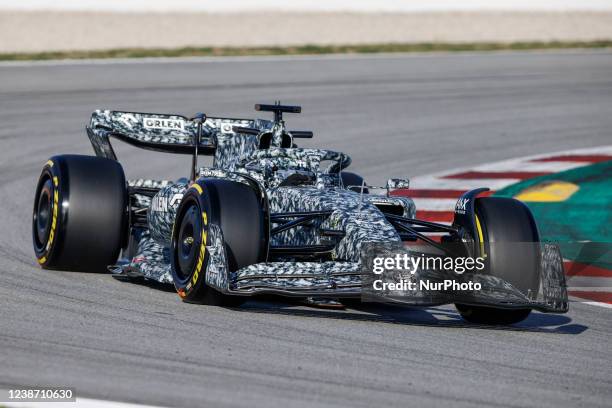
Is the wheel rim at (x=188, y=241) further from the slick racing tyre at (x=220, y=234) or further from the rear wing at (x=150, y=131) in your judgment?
the rear wing at (x=150, y=131)

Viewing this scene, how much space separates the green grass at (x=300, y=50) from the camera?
23.7 meters

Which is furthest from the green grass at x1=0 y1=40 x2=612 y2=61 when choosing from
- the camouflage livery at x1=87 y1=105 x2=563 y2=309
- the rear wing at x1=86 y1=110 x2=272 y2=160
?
the camouflage livery at x1=87 y1=105 x2=563 y2=309

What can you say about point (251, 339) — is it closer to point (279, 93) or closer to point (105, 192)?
point (105, 192)

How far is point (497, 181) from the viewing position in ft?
51.8

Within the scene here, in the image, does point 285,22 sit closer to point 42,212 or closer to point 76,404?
point 42,212

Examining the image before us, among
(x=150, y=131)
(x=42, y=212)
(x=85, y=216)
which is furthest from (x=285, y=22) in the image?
(x=85, y=216)

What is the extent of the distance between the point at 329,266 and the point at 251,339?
3.43ft

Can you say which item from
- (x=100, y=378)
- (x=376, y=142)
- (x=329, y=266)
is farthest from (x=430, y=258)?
(x=376, y=142)

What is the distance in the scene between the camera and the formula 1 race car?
8.37m

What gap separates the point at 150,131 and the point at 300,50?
45.9 feet

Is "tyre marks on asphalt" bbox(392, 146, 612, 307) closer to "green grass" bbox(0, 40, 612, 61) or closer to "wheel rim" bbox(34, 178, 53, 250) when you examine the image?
"wheel rim" bbox(34, 178, 53, 250)

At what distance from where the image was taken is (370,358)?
7309mm

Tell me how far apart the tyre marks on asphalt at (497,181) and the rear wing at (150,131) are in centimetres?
324

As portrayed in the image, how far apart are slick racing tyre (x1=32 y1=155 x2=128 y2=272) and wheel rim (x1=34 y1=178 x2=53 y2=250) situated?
0.10 meters
